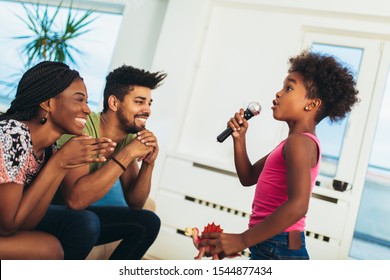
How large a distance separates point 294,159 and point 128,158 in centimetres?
54

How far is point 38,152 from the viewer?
3.48 ft

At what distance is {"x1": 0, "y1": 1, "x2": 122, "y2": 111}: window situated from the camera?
2.26 metres

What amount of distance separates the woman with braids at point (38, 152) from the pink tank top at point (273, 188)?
15.0 inches

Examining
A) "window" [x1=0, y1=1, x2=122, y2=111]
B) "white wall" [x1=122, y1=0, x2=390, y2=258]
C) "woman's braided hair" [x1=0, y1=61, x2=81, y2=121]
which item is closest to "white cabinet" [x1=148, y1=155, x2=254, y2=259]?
"white wall" [x1=122, y1=0, x2=390, y2=258]

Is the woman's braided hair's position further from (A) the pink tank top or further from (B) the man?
(A) the pink tank top

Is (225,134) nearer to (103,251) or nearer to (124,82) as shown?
(124,82)

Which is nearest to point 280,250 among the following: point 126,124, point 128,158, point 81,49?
point 128,158

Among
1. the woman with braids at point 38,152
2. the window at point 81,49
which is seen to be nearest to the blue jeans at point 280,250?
the woman with braids at point 38,152

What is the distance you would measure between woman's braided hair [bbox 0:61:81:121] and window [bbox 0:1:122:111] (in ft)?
3.68
